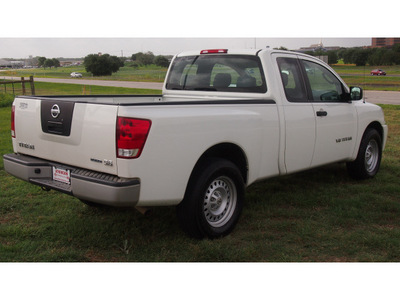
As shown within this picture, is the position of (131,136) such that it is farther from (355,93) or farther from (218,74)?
(355,93)

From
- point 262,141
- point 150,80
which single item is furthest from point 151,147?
point 150,80

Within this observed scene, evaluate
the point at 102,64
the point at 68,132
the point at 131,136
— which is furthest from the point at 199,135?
the point at 102,64

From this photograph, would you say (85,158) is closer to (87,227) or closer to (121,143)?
(121,143)

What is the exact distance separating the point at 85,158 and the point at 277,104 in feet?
7.58

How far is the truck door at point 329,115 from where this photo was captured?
5.55 meters

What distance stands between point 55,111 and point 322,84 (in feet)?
11.9

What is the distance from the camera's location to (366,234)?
14.7 feet

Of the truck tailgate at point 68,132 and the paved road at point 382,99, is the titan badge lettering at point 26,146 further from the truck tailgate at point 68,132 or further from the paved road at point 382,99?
the paved road at point 382,99

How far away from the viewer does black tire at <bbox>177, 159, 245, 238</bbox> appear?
400cm

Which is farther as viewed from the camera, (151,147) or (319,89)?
(319,89)

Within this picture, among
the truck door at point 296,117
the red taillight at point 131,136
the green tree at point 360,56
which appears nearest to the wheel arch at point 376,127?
the truck door at point 296,117

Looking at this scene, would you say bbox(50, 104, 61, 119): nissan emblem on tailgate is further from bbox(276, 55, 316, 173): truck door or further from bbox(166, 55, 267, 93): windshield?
bbox(276, 55, 316, 173): truck door

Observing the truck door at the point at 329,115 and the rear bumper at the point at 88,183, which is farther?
the truck door at the point at 329,115

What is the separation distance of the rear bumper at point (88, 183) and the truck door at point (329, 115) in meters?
2.87
